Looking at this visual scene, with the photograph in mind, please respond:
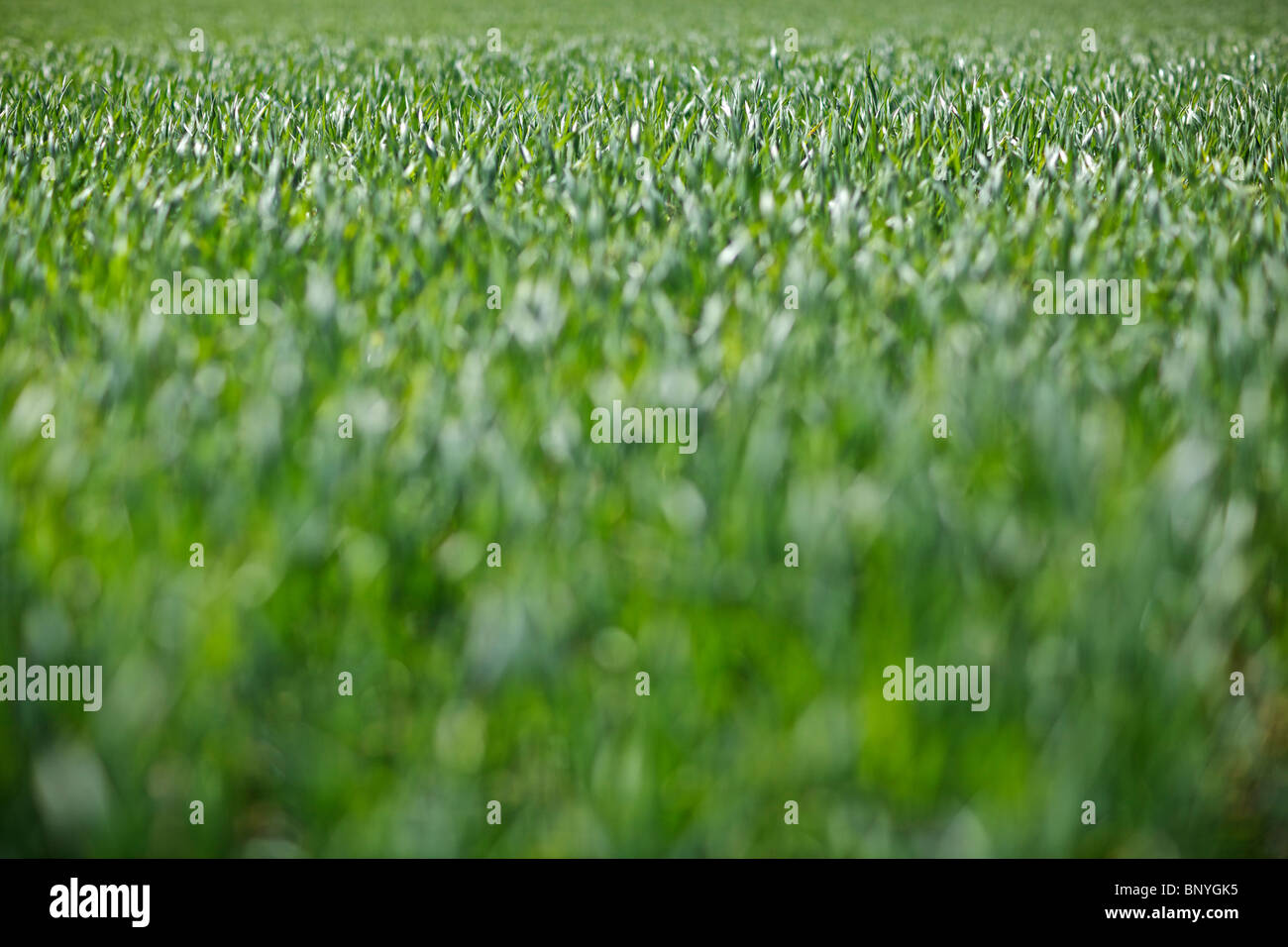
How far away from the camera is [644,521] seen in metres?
2.50

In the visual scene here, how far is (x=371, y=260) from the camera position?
3973 mm

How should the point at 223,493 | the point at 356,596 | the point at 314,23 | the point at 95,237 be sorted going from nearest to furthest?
the point at 356,596
the point at 223,493
the point at 95,237
the point at 314,23

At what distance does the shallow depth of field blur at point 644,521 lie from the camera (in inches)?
74.7

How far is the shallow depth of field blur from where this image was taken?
1.90 metres

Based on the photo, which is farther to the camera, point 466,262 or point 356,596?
point 466,262

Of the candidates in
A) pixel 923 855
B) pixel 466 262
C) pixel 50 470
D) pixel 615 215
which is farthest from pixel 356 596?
pixel 615 215

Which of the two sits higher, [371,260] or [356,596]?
[371,260]

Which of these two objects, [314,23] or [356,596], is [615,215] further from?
[314,23]

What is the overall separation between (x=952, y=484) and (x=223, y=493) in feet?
5.57
